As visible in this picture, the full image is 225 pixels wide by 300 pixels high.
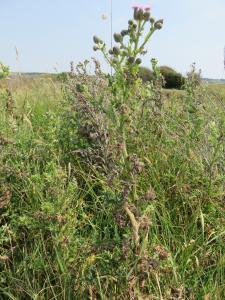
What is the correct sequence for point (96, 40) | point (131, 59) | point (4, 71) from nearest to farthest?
point (131, 59), point (96, 40), point (4, 71)

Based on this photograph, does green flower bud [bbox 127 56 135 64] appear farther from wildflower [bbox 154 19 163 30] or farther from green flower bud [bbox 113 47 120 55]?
wildflower [bbox 154 19 163 30]

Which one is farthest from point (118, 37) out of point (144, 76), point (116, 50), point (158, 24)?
point (144, 76)

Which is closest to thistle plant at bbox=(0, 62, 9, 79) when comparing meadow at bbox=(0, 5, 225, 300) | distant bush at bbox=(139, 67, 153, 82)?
meadow at bbox=(0, 5, 225, 300)

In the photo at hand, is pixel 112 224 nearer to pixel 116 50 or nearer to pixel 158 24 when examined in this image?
pixel 116 50

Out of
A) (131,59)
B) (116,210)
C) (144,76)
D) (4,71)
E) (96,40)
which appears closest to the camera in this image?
(116,210)

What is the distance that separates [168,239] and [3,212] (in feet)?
2.80

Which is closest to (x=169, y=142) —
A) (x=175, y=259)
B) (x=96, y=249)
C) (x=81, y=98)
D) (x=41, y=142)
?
(x=81, y=98)

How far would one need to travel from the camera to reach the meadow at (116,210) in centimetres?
188

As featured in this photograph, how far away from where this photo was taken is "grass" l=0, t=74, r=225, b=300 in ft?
6.15

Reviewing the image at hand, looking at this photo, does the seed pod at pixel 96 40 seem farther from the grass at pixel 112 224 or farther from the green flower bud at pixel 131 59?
the grass at pixel 112 224

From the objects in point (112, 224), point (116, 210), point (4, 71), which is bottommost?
point (112, 224)

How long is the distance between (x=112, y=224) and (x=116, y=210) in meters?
0.34

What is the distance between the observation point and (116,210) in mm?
1921

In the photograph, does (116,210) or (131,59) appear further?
(131,59)
